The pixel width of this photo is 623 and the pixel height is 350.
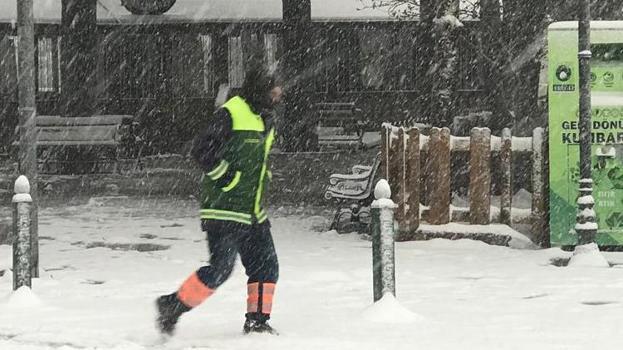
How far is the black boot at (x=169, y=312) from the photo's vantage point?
749cm

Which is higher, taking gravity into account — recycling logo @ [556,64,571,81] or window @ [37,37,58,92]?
window @ [37,37,58,92]

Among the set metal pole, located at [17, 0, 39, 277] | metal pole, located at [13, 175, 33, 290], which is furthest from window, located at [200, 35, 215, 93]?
metal pole, located at [13, 175, 33, 290]

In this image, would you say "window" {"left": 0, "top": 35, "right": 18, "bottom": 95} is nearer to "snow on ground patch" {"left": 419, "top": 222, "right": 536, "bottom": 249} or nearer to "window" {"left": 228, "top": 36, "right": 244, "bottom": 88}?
"window" {"left": 228, "top": 36, "right": 244, "bottom": 88}

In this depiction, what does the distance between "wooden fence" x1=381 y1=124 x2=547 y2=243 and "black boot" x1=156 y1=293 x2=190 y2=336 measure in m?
5.10

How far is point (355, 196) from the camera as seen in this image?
13.8 metres

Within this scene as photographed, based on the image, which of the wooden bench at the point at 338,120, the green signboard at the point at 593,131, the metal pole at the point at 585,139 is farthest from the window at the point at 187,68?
the metal pole at the point at 585,139

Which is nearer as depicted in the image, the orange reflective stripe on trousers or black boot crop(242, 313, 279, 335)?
the orange reflective stripe on trousers

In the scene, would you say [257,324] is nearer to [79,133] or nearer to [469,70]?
[79,133]

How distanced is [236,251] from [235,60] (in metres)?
22.0

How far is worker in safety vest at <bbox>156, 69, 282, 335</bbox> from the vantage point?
734 cm

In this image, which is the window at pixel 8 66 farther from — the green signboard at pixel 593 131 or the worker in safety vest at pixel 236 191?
the worker in safety vest at pixel 236 191

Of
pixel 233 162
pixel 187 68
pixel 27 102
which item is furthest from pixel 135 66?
pixel 233 162

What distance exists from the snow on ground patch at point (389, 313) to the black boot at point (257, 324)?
881mm

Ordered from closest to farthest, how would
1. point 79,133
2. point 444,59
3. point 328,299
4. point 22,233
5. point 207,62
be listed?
point 22,233, point 328,299, point 444,59, point 79,133, point 207,62
